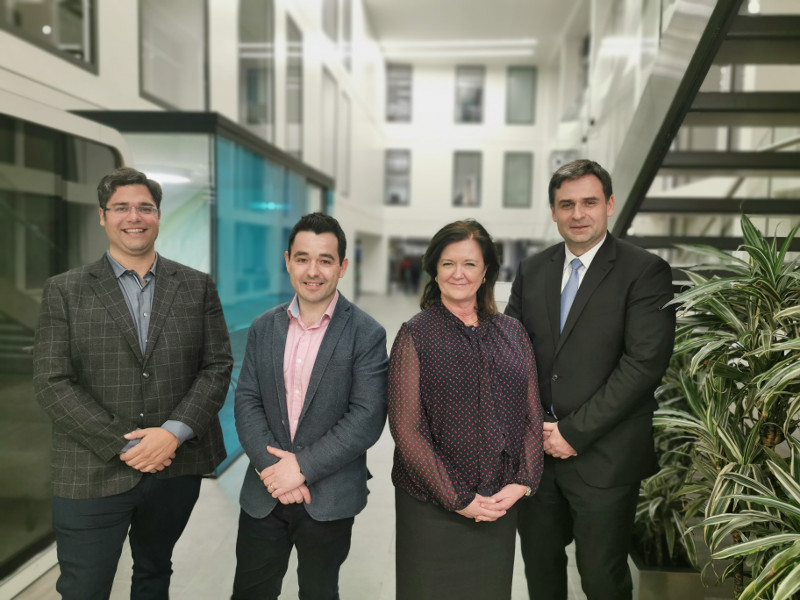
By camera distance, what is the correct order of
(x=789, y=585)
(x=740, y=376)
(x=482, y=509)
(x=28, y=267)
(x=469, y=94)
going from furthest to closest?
(x=469, y=94) → (x=28, y=267) → (x=740, y=376) → (x=482, y=509) → (x=789, y=585)

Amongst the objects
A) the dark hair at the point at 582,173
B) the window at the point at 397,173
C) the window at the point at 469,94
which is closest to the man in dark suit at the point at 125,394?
the dark hair at the point at 582,173

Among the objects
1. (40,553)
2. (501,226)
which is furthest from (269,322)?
(501,226)

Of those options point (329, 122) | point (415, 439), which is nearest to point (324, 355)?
point (415, 439)

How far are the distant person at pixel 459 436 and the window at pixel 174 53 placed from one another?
3.62 meters

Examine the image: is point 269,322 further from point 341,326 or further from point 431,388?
point 431,388

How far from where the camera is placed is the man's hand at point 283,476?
66.3 inches

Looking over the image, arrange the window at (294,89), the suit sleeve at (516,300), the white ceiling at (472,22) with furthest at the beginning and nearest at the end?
the white ceiling at (472,22), the window at (294,89), the suit sleeve at (516,300)

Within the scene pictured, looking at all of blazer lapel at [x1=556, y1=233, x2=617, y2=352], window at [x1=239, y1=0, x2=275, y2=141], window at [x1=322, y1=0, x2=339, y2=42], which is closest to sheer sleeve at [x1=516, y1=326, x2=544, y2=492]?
blazer lapel at [x1=556, y1=233, x2=617, y2=352]

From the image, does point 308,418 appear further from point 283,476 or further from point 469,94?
point 469,94

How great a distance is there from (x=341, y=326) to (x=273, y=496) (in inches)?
21.7

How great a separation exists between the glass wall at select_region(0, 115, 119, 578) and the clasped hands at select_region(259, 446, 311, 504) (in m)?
1.65

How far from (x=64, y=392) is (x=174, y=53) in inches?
183

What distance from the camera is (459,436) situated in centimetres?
167

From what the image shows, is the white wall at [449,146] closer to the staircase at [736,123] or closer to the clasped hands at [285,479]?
the staircase at [736,123]
